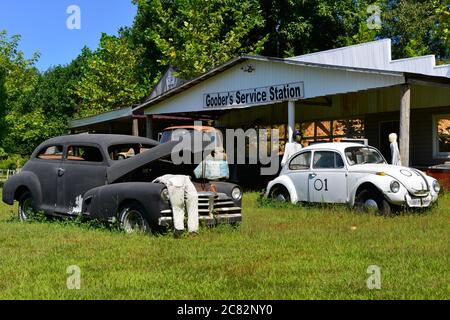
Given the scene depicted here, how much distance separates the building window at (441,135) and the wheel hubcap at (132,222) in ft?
42.8

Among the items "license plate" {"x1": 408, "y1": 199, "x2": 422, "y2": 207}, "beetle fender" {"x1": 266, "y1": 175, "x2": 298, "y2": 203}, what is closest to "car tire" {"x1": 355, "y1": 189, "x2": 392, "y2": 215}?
"license plate" {"x1": 408, "y1": 199, "x2": 422, "y2": 207}

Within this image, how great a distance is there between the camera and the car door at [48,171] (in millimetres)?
10398

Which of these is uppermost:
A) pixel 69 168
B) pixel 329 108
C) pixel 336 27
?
pixel 336 27

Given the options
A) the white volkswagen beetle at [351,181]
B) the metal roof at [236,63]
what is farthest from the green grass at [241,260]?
the metal roof at [236,63]

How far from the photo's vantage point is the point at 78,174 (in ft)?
32.7

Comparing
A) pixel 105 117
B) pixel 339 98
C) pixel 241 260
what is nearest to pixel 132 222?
pixel 241 260

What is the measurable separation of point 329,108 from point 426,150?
419 cm

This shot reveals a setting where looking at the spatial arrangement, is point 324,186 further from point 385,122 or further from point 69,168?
point 385,122

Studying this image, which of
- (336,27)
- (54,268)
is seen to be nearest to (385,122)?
(54,268)

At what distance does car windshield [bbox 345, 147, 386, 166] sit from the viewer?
40.3ft

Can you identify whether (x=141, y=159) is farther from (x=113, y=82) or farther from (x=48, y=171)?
(x=113, y=82)

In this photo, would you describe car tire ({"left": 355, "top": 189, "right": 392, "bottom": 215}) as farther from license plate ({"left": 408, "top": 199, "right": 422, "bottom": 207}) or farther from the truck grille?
the truck grille
